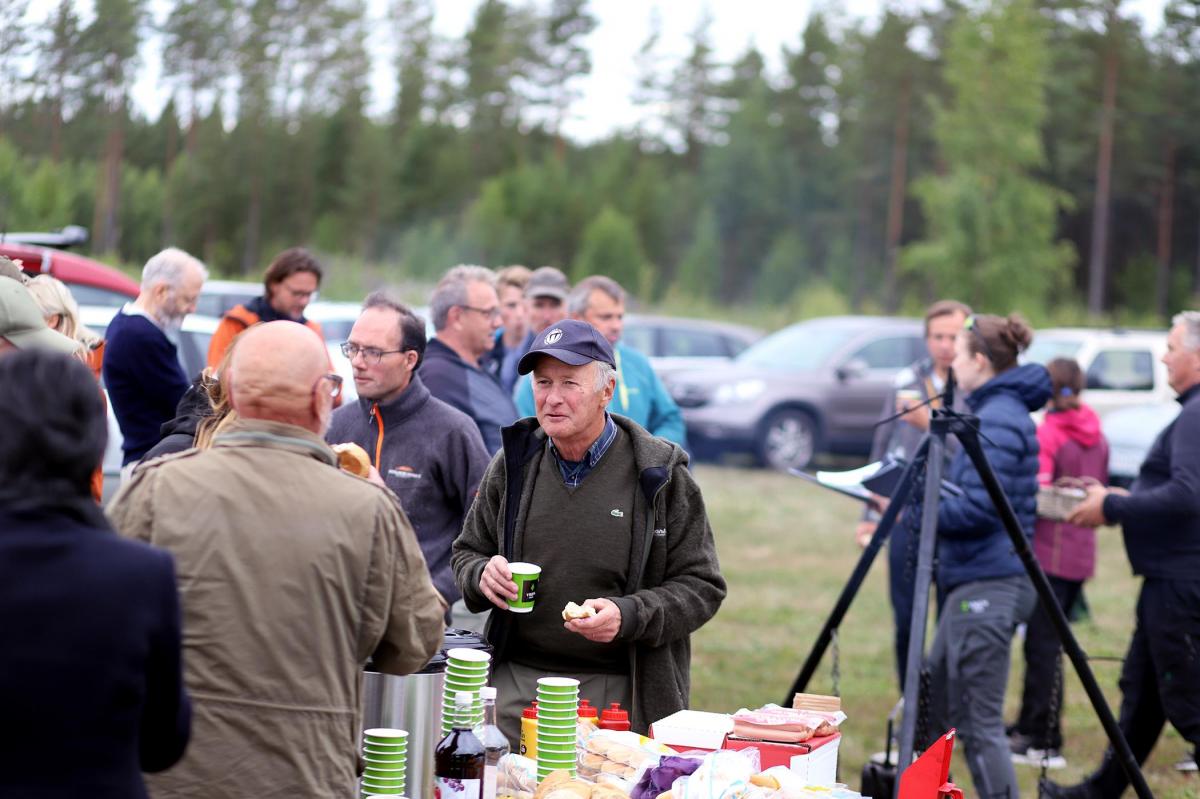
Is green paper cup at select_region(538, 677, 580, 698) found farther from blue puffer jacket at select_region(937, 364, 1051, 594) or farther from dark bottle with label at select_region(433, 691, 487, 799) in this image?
blue puffer jacket at select_region(937, 364, 1051, 594)

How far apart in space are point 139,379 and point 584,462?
2.49m

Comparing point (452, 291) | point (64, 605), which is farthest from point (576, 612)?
point (452, 291)

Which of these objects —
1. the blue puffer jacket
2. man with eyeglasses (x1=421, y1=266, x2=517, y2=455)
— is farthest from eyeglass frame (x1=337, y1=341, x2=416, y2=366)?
the blue puffer jacket

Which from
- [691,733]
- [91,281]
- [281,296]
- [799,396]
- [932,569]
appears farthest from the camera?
[799,396]

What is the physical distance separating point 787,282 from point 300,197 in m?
Result: 20.4

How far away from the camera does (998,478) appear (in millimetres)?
5559

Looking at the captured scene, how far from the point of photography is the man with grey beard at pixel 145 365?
5.73 metres

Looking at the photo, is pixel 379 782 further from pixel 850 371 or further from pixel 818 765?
pixel 850 371

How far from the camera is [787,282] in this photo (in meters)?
58.7

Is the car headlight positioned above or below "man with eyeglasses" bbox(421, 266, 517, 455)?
below

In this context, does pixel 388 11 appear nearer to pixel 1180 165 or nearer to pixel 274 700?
pixel 1180 165

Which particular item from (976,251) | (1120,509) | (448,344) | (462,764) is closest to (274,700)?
(462,764)

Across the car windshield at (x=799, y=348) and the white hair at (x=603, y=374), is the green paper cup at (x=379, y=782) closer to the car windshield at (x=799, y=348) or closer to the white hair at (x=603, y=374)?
the white hair at (x=603, y=374)

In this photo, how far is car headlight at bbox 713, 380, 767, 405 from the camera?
53.9ft
